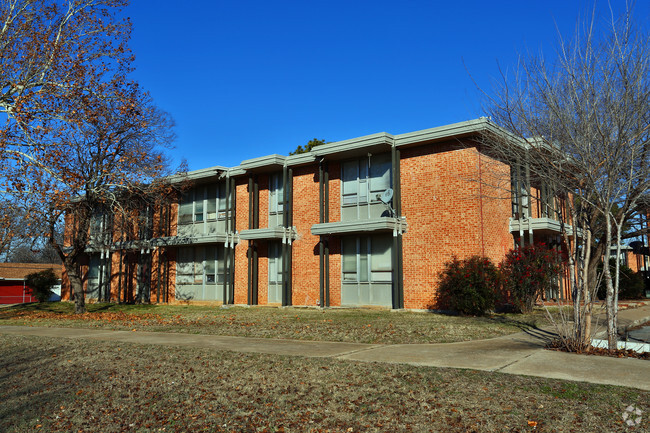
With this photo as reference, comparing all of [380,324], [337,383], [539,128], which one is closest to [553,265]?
[380,324]

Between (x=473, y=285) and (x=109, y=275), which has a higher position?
(x=109, y=275)

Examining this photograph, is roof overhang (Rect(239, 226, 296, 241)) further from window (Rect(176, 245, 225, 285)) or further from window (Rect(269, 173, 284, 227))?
window (Rect(176, 245, 225, 285))

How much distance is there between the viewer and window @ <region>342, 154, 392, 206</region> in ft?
67.3

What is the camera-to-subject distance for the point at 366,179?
21.0 m

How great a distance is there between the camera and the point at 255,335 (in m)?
12.6

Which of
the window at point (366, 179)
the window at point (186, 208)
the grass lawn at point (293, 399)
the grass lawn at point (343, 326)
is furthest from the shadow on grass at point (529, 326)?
the window at point (186, 208)

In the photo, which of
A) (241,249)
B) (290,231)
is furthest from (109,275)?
(290,231)

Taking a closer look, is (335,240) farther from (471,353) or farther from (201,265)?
(471,353)

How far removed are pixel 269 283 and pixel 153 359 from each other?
14.8m

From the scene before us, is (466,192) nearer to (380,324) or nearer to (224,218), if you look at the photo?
(380,324)

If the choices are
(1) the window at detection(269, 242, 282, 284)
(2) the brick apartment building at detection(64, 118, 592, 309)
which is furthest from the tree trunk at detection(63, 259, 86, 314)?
(1) the window at detection(269, 242, 282, 284)

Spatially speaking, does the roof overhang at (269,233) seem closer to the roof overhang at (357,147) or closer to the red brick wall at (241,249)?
the red brick wall at (241,249)

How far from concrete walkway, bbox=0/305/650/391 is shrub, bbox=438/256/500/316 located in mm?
3227

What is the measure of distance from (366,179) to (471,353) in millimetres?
12518
